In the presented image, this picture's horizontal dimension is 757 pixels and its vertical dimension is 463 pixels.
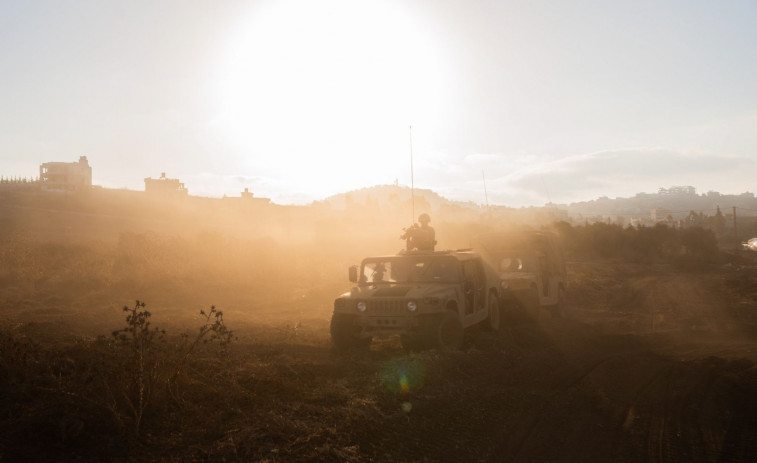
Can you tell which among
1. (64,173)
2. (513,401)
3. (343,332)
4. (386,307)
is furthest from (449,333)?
(64,173)

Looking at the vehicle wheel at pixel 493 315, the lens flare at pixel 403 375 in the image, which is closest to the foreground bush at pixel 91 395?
the lens flare at pixel 403 375

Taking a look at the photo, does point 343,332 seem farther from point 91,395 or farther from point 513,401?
point 91,395

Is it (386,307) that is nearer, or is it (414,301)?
(414,301)

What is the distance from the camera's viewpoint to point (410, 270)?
12031 mm

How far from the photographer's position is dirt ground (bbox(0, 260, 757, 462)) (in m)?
5.69

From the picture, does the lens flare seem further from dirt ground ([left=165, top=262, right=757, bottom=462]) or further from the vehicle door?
the vehicle door

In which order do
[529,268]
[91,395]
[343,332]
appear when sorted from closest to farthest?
[91,395]
[343,332]
[529,268]

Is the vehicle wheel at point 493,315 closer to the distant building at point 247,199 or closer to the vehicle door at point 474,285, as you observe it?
the vehicle door at point 474,285

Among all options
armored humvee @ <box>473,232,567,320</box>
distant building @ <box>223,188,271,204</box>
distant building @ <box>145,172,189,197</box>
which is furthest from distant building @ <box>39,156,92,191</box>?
armored humvee @ <box>473,232,567,320</box>

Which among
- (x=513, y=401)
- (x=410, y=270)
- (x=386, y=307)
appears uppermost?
(x=410, y=270)

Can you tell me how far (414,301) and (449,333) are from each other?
3.22 feet

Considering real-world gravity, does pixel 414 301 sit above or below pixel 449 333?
above

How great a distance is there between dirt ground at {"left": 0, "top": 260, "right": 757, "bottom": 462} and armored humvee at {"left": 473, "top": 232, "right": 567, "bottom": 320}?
163 cm

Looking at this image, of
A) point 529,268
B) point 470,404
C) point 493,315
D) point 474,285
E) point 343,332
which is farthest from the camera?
point 529,268
